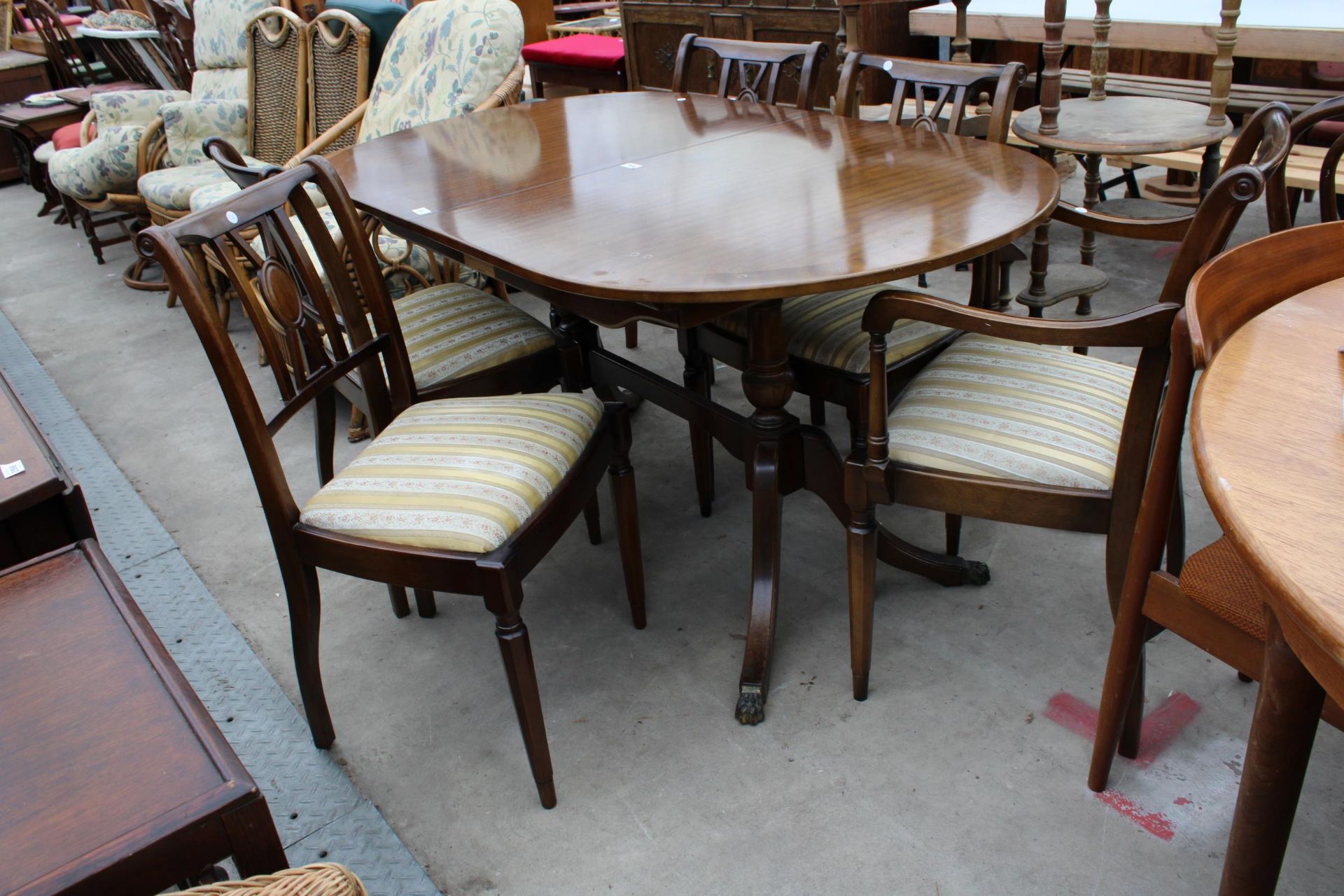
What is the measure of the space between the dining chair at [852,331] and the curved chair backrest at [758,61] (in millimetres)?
93

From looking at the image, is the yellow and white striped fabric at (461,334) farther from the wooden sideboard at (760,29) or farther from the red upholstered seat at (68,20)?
the red upholstered seat at (68,20)

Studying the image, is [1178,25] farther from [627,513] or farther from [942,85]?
[627,513]

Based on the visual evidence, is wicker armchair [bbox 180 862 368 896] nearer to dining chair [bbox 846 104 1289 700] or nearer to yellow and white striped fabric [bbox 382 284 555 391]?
dining chair [bbox 846 104 1289 700]

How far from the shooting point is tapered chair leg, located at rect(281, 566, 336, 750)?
1646mm

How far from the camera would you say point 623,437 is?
6.06ft

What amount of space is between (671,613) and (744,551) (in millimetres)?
268

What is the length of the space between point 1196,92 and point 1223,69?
35.5 inches

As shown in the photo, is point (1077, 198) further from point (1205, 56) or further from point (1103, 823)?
point (1103, 823)

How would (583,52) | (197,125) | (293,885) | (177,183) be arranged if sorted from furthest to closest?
(583,52) < (197,125) < (177,183) < (293,885)

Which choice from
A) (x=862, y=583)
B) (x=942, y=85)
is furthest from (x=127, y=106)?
(x=862, y=583)

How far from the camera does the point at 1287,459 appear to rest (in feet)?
2.78

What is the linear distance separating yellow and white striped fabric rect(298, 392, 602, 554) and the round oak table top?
1.73 metres

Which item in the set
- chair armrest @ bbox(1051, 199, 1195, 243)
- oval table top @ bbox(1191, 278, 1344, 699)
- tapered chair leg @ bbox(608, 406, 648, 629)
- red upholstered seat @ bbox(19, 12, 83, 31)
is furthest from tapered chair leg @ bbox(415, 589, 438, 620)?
red upholstered seat @ bbox(19, 12, 83, 31)

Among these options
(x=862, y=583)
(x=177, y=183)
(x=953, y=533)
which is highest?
(x=177, y=183)
